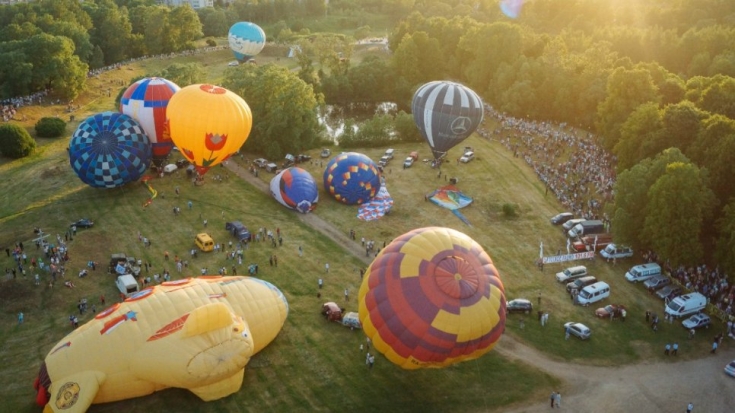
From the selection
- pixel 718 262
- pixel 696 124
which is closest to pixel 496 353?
pixel 718 262

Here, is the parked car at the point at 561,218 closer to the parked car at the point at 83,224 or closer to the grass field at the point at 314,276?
the grass field at the point at 314,276

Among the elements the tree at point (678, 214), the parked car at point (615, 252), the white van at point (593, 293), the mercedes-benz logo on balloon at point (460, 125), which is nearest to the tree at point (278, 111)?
the mercedes-benz logo on balloon at point (460, 125)

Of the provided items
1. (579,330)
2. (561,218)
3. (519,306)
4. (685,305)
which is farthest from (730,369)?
(561,218)

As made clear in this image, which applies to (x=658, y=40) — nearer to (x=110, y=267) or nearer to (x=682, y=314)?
(x=682, y=314)

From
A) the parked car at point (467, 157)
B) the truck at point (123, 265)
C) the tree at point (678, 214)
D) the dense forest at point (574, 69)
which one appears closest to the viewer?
the truck at point (123, 265)

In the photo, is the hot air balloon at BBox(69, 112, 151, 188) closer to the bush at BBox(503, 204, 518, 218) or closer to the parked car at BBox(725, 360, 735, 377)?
the bush at BBox(503, 204, 518, 218)

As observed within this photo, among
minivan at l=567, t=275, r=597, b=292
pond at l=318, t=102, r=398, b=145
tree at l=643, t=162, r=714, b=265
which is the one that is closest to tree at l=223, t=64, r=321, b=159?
pond at l=318, t=102, r=398, b=145
